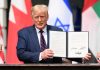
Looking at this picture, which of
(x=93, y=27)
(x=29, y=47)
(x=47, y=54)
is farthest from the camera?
(x=93, y=27)

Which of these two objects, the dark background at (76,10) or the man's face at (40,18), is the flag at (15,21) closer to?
the dark background at (76,10)

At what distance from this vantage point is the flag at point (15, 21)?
506cm

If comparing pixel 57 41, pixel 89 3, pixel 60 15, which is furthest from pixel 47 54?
pixel 89 3

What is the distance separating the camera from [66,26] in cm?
503

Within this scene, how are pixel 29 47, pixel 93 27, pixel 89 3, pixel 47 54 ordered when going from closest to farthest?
pixel 47 54, pixel 29 47, pixel 93 27, pixel 89 3

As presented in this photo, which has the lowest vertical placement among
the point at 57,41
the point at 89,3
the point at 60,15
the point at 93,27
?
the point at 57,41

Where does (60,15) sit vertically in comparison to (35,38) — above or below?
above

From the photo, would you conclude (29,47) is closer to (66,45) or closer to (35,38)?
(35,38)

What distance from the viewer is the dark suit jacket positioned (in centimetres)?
343

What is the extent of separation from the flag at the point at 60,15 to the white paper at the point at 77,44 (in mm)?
1612

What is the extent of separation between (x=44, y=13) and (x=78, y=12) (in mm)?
1853

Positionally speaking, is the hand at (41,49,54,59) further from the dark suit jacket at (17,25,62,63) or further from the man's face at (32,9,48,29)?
the man's face at (32,9,48,29)

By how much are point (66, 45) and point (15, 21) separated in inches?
76.1

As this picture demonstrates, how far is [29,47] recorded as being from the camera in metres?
3.55
